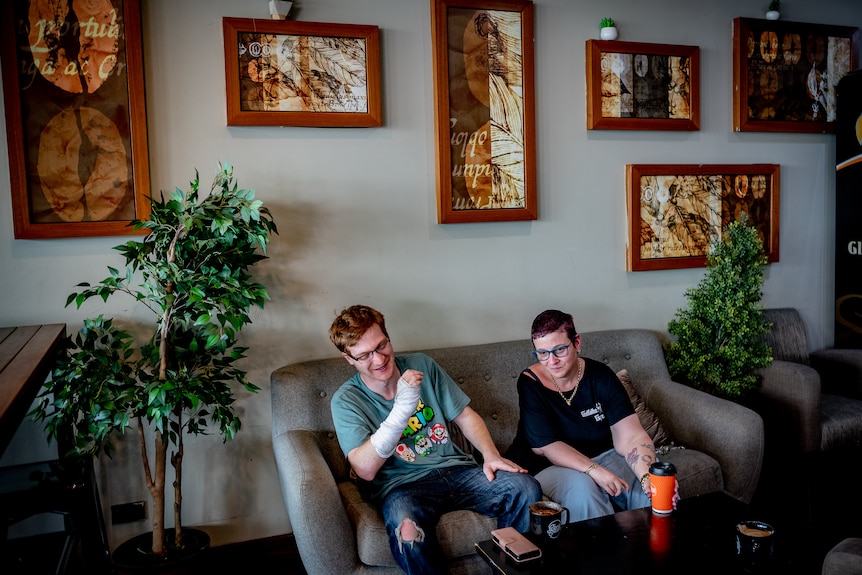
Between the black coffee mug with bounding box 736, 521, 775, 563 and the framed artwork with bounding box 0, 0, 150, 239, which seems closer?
the black coffee mug with bounding box 736, 521, 775, 563

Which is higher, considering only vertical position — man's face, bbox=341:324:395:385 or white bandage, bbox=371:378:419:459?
man's face, bbox=341:324:395:385

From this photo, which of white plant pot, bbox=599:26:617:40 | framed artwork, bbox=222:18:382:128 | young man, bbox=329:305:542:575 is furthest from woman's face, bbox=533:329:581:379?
white plant pot, bbox=599:26:617:40

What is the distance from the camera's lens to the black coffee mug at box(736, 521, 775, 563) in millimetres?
1807

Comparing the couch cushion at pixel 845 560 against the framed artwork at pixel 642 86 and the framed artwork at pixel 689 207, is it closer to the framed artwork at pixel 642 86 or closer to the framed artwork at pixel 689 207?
the framed artwork at pixel 689 207

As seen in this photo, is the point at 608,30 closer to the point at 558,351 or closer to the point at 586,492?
the point at 558,351

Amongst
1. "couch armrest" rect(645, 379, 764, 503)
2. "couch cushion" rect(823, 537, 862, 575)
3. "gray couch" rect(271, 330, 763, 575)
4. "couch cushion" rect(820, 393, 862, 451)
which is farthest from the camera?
"couch cushion" rect(820, 393, 862, 451)

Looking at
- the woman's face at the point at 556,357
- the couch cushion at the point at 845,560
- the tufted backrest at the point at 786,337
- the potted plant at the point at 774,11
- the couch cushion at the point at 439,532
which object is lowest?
the couch cushion at the point at 439,532

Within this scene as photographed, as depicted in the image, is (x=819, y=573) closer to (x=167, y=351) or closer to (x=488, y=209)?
(x=488, y=209)

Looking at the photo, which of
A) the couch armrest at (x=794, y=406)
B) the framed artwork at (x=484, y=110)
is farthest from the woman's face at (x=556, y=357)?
the couch armrest at (x=794, y=406)

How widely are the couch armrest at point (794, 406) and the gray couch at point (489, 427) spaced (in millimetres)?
543

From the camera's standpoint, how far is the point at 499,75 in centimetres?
319

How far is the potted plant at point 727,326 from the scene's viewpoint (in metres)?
3.26

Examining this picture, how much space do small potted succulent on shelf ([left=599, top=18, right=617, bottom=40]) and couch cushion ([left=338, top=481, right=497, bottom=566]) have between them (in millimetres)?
2328

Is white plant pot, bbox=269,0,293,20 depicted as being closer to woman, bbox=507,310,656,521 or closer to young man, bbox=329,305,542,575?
young man, bbox=329,305,542,575
